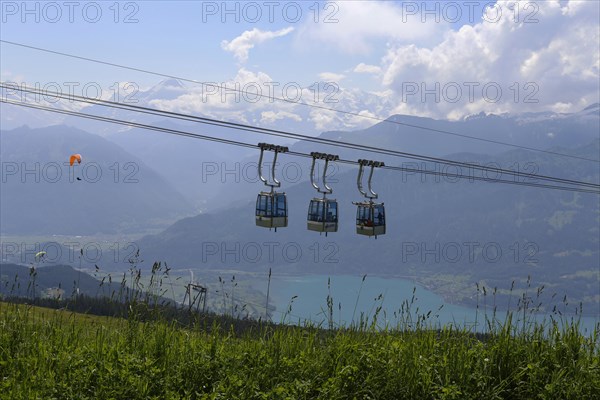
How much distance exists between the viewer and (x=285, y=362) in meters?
8.52

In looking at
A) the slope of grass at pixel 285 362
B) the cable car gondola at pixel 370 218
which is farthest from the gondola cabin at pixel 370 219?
the slope of grass at pixel 285 362

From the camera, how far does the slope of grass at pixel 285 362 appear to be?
7.79 metres

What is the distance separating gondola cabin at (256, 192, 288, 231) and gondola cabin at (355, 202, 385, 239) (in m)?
2.57

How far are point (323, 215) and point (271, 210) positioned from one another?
6.19 ft

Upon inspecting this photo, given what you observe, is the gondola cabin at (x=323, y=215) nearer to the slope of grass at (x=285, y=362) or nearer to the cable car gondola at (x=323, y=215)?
the cable car gondola at (x=323, y=215)

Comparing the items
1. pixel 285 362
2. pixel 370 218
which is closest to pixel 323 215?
pixel 370 218

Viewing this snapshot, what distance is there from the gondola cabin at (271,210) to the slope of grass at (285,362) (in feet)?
35.0

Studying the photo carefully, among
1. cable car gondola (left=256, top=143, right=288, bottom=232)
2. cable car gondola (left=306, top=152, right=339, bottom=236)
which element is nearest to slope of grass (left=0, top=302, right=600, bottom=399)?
cable car gondola (left=256, top=143, right=288, bottom=232)

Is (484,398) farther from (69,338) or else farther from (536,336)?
(69,338)

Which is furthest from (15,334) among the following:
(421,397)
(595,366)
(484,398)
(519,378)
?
(595,366)

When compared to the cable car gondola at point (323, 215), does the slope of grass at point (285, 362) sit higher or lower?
lower

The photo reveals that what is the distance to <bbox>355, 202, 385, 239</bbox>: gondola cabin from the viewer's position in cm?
2112

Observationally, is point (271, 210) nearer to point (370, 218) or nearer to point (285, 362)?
point (370, 218)

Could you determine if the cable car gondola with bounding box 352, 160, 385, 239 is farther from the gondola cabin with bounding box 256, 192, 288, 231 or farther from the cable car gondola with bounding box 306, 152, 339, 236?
the gondola cabin with bounding box 256, 192, 288, 231
